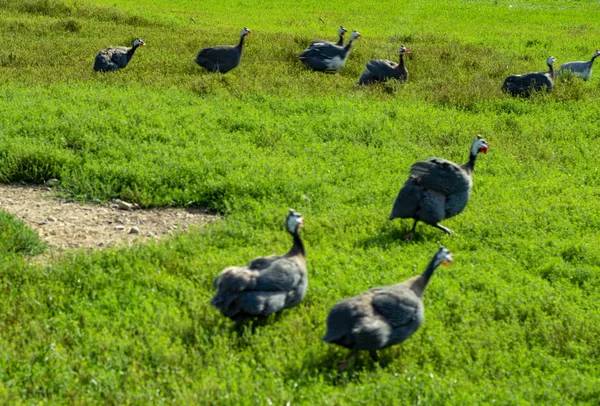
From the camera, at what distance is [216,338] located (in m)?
6.73

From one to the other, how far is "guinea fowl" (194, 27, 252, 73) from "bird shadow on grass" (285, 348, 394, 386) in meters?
12.0

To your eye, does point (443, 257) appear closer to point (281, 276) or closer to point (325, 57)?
point (281, 276)

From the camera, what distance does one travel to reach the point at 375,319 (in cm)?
646

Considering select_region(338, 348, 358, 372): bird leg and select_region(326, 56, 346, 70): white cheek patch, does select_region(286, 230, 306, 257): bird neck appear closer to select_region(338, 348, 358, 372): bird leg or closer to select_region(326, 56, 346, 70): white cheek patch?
select_region(338, 348, 358, 372): bird leg

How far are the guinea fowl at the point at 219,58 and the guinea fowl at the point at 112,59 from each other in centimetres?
172

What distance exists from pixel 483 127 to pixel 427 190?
5131mm

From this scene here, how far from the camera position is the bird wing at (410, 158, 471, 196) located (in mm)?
9297

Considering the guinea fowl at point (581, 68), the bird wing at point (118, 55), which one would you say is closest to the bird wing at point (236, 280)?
the bird wing at point (118, 55)

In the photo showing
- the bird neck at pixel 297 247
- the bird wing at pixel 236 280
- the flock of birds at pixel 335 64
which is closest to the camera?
the bird wing at pixel 236 280

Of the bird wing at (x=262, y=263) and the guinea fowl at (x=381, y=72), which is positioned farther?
the guinea fowl at (x=381, y=72)

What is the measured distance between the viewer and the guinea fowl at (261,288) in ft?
22.2

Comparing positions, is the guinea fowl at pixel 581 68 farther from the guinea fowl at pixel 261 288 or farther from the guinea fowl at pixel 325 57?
the guinea fowl at pixel 261 288

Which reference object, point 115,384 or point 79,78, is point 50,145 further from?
point 115,384

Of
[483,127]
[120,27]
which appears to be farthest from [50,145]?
[120,27]
